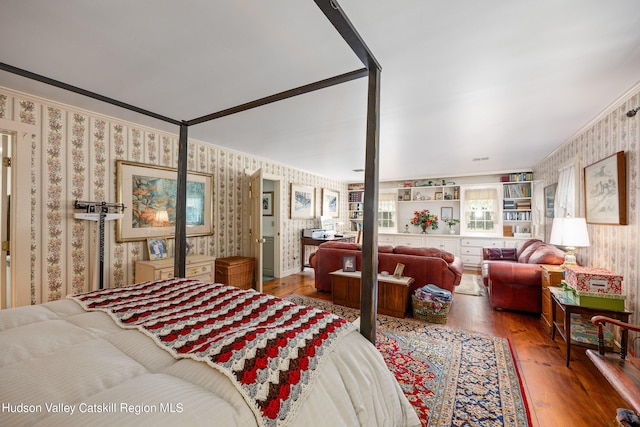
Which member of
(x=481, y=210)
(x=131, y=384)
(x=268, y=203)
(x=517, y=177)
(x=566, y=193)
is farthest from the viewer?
(x=481, y=210)

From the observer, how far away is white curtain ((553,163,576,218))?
343 cm

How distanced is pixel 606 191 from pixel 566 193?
4.09ft

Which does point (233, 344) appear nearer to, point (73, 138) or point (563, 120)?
point (73, 138)

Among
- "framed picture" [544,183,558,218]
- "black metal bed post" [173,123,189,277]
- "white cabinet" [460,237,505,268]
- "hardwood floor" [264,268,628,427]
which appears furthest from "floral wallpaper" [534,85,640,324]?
"black metal bed post" [173,123,189,277]

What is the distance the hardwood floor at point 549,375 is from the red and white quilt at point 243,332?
170 cm

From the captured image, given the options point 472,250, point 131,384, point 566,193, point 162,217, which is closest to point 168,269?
point 162,217

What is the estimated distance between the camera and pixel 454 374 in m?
2.10

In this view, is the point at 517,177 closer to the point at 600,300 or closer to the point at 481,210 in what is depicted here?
the point at 481,210

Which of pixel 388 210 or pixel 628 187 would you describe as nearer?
pixel 628 187

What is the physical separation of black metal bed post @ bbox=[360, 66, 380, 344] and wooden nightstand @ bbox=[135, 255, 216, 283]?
2.64 metres

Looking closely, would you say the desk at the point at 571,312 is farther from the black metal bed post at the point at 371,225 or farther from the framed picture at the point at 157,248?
the framed picture at the point at 157,248

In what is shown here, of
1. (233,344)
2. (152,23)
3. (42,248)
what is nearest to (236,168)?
(42,248)

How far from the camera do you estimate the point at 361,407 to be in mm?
914

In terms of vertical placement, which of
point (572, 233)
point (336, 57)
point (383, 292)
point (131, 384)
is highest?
point (336, 57)
